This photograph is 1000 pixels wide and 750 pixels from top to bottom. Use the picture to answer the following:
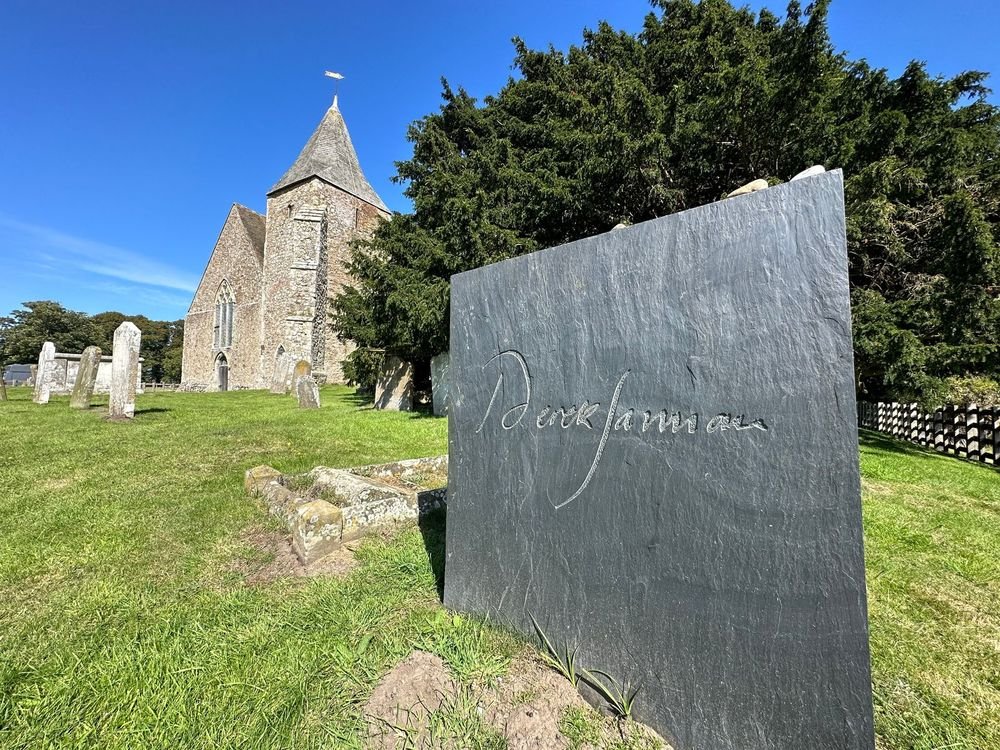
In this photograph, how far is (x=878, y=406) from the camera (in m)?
13.1

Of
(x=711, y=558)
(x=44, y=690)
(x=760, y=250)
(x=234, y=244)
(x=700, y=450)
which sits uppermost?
(x=234, y=244)

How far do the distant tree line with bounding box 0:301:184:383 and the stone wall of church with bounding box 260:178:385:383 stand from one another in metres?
30.2

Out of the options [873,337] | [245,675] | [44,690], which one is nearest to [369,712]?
[245,675]

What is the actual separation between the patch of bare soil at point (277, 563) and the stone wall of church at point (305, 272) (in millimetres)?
23472

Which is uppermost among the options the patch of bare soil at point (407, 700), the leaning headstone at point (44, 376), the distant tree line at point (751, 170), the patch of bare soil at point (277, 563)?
the distant tree line at point (751, 170)

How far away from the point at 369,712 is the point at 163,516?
3.23 meters

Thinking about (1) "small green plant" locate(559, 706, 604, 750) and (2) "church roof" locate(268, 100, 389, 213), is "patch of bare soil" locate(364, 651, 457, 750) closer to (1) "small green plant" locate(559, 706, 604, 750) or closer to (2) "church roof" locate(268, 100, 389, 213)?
(1) "small green plant" locate(559, 706, 604, 750)

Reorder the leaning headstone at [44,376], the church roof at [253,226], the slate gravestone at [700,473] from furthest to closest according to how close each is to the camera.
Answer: the church roof at [253,226] < the leaning headstone at [44,376] < the slate gravestone at [700,473]

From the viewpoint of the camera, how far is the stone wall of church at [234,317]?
88.3 feet

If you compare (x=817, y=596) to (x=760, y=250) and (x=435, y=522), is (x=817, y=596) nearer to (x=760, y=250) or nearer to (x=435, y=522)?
(x=760, y=250)

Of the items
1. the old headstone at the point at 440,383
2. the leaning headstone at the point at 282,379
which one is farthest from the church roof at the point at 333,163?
the old headstone at the point at 440,383

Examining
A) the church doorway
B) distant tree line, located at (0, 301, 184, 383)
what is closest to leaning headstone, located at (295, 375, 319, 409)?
the church doorway

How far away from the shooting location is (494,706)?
169 centimetres

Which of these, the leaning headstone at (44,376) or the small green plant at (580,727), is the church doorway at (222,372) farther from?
the small green plant at (580,727)
